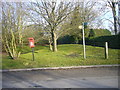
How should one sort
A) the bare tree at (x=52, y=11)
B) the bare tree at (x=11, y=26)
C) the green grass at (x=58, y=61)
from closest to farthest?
the green grass at (x=58, y=61) → the bare tree at (x=11, y=26) → the bare tree at (x=52, y=11)

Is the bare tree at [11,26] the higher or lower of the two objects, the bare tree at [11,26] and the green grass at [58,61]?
the higher

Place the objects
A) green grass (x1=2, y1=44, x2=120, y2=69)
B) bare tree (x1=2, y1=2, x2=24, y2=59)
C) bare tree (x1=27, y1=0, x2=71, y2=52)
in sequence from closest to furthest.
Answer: green grass (x1=2, y1=44, x2=120, y2=69)
bare tree (x1=2, y1=2, x2=24, y2=59)
bare tree (x1=27, y1=0, x2=71, y2=52)

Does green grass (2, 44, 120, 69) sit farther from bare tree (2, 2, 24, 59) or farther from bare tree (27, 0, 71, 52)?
bare tree (27, 0, 71, 52)

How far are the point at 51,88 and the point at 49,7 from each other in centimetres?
1162

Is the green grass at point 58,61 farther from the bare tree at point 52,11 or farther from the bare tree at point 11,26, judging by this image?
the bare tree at point 52,11

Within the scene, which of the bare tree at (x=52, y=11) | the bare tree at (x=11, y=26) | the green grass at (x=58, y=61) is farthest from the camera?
the bare tree at (x=52, y=11)

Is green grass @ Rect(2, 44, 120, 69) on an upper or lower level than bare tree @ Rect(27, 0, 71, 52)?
lower

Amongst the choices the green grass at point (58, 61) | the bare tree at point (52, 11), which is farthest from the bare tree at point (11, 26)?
the bare tree at point (52, 11)

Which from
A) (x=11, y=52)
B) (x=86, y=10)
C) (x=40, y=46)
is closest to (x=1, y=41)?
(x=11, y=52)

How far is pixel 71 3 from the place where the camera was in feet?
47.1

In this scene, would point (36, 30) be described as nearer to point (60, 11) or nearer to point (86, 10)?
point (60, 11)

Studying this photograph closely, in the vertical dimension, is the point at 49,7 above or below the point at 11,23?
above

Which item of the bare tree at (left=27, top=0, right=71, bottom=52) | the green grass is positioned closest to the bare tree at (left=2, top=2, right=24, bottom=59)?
the green grass

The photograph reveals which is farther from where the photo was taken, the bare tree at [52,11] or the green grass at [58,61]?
the bare tree at [52,11]
